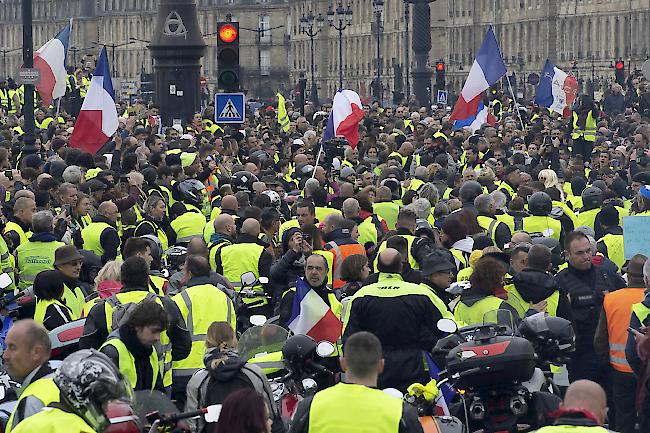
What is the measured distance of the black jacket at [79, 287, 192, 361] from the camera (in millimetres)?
9828

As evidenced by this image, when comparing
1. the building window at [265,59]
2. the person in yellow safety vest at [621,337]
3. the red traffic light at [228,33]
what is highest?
the building window at [265,59]

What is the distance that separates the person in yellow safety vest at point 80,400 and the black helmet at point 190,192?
9624 millimetres

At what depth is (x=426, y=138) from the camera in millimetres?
25094

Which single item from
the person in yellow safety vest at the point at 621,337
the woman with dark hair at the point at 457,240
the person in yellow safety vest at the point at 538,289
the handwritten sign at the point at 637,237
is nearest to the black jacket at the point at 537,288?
the person in yellow safety vest at the point at 538,289

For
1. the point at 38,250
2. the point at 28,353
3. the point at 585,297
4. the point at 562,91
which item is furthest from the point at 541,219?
the point at 562,91

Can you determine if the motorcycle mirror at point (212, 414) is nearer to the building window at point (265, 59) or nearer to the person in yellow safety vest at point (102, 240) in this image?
the person in yellow safety vest at point (102, 240)

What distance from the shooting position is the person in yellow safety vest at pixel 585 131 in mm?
28578

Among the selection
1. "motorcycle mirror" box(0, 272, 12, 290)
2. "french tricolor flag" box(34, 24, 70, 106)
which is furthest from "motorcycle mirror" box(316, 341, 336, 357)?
"french tricolor flag" box(34, 24, 70, 106)

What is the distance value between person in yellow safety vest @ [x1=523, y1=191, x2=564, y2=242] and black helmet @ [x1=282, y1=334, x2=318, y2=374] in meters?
5.83

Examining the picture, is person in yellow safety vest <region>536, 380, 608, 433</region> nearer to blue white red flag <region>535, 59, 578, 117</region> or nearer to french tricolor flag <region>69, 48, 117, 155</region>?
french tricolor flag <region>69, 48, 117, 155</region>

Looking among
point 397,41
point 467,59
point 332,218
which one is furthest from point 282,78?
point 332,218

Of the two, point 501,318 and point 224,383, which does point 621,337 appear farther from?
point 224,383

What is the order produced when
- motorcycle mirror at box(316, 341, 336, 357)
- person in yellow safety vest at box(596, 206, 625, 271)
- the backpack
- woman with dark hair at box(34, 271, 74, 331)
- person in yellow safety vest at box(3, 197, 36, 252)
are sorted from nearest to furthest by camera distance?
1. motorcycle mirror at box(316, 341, 336, 357)
2. the backpack
3. woman with dark hair at box(34, 271, 74, 331)
4. person in yellow safety vest at box(596, 206, 625, 271)
5. person in yellow safety vest at box(3, 197, 36, 252)

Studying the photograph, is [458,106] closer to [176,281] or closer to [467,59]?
[176,281]
